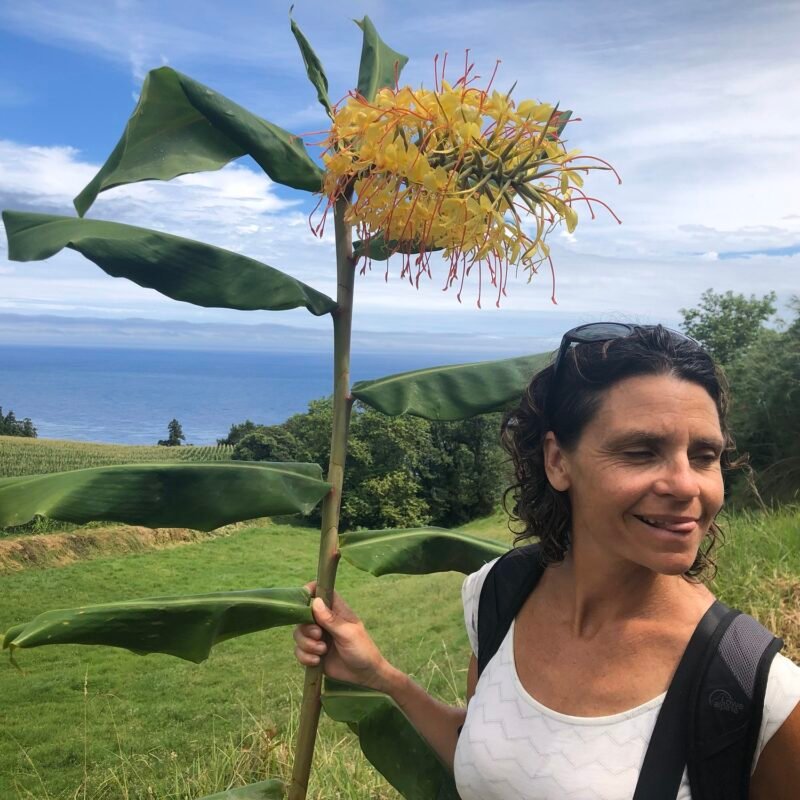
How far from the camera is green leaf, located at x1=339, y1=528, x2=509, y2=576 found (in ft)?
5.47

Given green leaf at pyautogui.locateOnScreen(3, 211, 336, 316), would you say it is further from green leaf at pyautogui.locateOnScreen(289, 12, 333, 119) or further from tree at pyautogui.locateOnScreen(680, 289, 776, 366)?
tree at pyautogui.locateOnScreen(680, 289, 776, 366)

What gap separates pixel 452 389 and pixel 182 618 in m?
0.78

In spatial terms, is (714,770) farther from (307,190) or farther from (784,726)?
(307,190)

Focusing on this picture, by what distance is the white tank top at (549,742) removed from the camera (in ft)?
3.76

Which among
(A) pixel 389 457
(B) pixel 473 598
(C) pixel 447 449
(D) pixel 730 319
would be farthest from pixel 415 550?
(D) pixel 730 319

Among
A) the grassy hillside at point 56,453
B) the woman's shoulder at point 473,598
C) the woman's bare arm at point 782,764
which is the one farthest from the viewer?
the grassy hillside at point 56,453

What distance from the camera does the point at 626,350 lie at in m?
1.36

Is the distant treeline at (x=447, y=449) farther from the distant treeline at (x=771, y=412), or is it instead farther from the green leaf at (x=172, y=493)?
the green leaf at (x=172, y=493)

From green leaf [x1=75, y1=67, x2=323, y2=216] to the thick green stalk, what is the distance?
0.15m

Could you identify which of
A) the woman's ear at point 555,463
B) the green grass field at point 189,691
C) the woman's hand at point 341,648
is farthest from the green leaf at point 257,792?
the green grass field at point 189,691

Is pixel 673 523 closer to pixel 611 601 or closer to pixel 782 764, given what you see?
pixel 611 601

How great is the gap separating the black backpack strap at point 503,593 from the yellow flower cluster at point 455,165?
0.71 metres

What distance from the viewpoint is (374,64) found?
5.61 ft

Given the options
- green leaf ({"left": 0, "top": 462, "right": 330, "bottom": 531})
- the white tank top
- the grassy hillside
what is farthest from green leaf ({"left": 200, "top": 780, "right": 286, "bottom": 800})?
the grassy hillside
